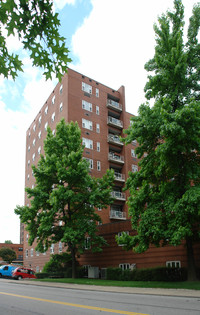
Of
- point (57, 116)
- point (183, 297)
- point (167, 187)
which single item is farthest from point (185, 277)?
point (57, 116)

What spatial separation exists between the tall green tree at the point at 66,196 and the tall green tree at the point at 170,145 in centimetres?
648

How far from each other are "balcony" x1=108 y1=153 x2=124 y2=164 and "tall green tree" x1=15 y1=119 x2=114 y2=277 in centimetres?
1563

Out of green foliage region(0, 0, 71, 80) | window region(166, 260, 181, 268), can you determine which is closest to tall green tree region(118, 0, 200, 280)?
window region(166, 260, 181, 268)

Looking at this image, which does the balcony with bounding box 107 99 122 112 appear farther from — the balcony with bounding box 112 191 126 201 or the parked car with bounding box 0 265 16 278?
the parked car with bounding box 0 265 16 278

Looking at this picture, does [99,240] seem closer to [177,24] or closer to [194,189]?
[194,189]

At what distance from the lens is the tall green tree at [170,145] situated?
623 inches

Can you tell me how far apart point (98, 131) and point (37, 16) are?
37709mm

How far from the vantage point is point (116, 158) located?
44.0 metres

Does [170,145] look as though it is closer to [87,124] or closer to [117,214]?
[117,214]

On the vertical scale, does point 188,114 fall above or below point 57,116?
below

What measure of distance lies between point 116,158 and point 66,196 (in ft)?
69.3

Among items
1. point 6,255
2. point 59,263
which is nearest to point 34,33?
point 59,263

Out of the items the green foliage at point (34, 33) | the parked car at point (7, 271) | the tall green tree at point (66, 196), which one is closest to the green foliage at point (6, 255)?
the parked car at point (7, 271)

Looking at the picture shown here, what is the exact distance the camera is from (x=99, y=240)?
25391mm
